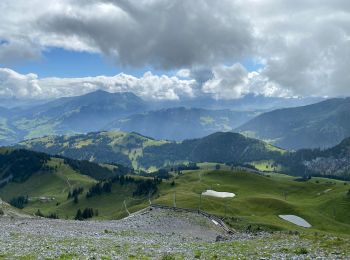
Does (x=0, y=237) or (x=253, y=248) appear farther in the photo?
(x=0, y=237)

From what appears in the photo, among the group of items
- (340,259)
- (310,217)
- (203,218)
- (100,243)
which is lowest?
(310,217)

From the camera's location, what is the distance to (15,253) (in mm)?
34375

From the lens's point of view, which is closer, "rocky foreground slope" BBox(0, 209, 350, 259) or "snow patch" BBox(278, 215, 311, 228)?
"rocky foreground slope" BBox(0, 209, 350, 259)

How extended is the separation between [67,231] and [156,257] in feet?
79.9

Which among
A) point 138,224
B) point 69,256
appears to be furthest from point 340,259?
point 138,224

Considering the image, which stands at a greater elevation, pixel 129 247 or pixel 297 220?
pixel 129 247

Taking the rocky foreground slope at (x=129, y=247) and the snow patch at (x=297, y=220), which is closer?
the rocky foreground slope at (x=129, y=247)

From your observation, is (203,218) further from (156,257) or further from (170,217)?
(156,257)

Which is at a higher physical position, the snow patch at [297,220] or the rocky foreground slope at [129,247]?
the rocky foreground slope at [129,247]

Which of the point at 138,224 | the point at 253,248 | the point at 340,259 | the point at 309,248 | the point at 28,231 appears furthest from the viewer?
the point at 138,224

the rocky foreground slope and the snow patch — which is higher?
the rocky foreground slope

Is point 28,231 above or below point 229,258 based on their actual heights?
below

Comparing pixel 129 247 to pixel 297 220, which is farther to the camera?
pixel 297 220

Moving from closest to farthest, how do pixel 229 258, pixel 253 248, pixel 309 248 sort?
pixel 229 258 → pixel 309 248 → pixel 253 248
